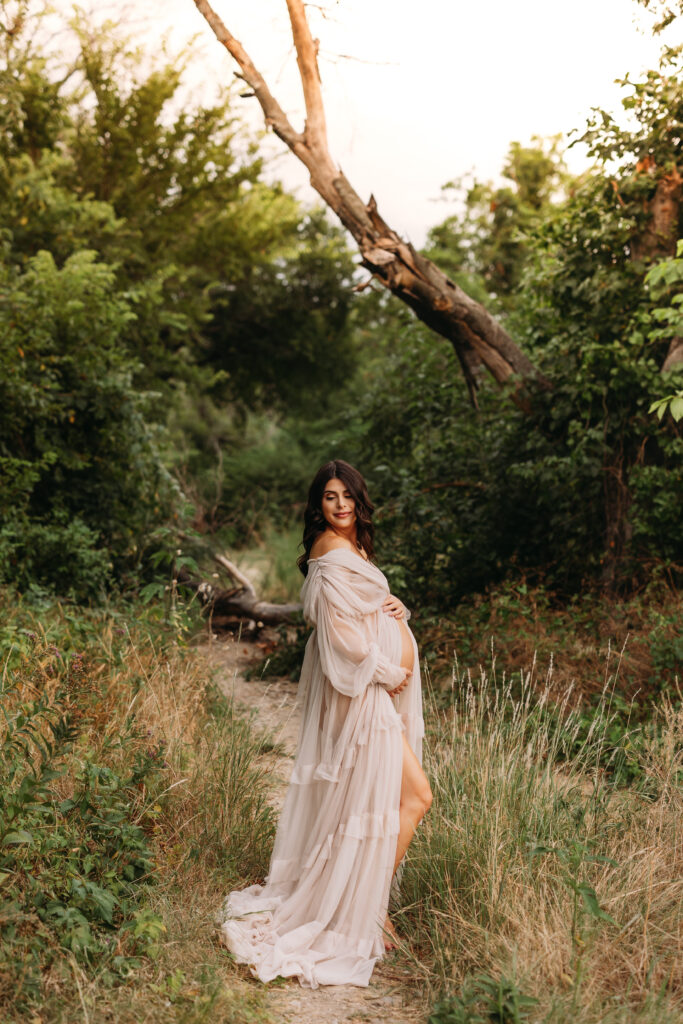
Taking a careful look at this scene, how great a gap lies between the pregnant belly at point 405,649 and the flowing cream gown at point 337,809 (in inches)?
1.7

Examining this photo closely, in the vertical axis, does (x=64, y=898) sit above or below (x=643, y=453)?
below

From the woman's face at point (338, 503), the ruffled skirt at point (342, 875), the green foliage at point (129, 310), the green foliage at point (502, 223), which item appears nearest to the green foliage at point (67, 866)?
the ruffled skirt at point (342, 875)

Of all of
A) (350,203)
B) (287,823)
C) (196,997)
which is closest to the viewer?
(196,997)

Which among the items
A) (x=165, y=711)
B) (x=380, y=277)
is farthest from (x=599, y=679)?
(x=380, y=277)

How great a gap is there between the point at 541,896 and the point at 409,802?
0.66m

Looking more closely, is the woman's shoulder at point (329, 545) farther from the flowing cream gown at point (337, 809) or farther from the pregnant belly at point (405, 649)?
the pregnant belly at point (405, 649)

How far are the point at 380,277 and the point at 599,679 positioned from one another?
3.97m

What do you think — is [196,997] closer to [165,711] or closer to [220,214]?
[165,711]

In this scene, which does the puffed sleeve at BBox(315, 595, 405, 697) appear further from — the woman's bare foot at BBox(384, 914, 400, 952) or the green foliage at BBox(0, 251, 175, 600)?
the green foliage at BBox(0, 251, 175, 600)

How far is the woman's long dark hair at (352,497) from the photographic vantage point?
4047 millimetres

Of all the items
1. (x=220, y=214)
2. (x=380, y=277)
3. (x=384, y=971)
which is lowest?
(x=384, y=971)

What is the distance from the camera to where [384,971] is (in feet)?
12.1

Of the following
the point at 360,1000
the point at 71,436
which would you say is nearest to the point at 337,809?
the point at 360,1000

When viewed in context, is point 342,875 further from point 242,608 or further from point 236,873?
point 242,608
